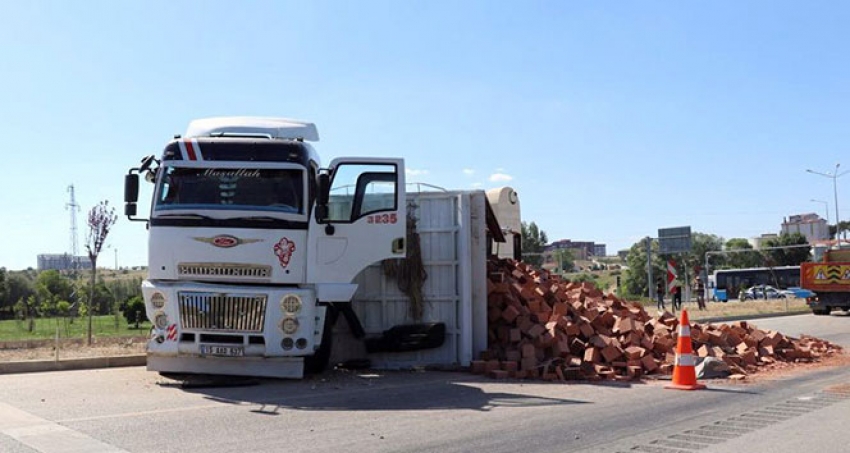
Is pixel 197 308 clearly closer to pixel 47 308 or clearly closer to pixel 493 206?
pixel 493 206

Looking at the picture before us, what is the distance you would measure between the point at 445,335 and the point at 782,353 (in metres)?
6.31

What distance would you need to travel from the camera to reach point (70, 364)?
40.2 feet

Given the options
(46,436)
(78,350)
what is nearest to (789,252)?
(78,350)

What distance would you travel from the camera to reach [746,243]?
133 metres

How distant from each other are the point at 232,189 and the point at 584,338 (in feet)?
20.1

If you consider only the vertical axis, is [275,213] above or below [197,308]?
above

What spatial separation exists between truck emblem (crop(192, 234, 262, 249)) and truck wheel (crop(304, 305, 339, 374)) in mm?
1665

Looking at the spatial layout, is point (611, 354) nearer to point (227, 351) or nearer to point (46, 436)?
point (227, 351)

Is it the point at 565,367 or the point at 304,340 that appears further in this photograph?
the point at 565,367

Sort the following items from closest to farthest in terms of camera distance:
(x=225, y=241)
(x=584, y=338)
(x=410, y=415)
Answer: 1. (x=410, y=415)
2. (x=225, y=241)
3. (x=584, y=338)

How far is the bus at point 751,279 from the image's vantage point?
66500mm

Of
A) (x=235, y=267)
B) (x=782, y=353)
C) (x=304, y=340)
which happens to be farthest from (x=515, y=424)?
(x=782, y=353)

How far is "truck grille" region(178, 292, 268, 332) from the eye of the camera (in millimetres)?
10117

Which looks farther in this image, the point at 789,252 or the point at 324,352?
the point at 789,252
